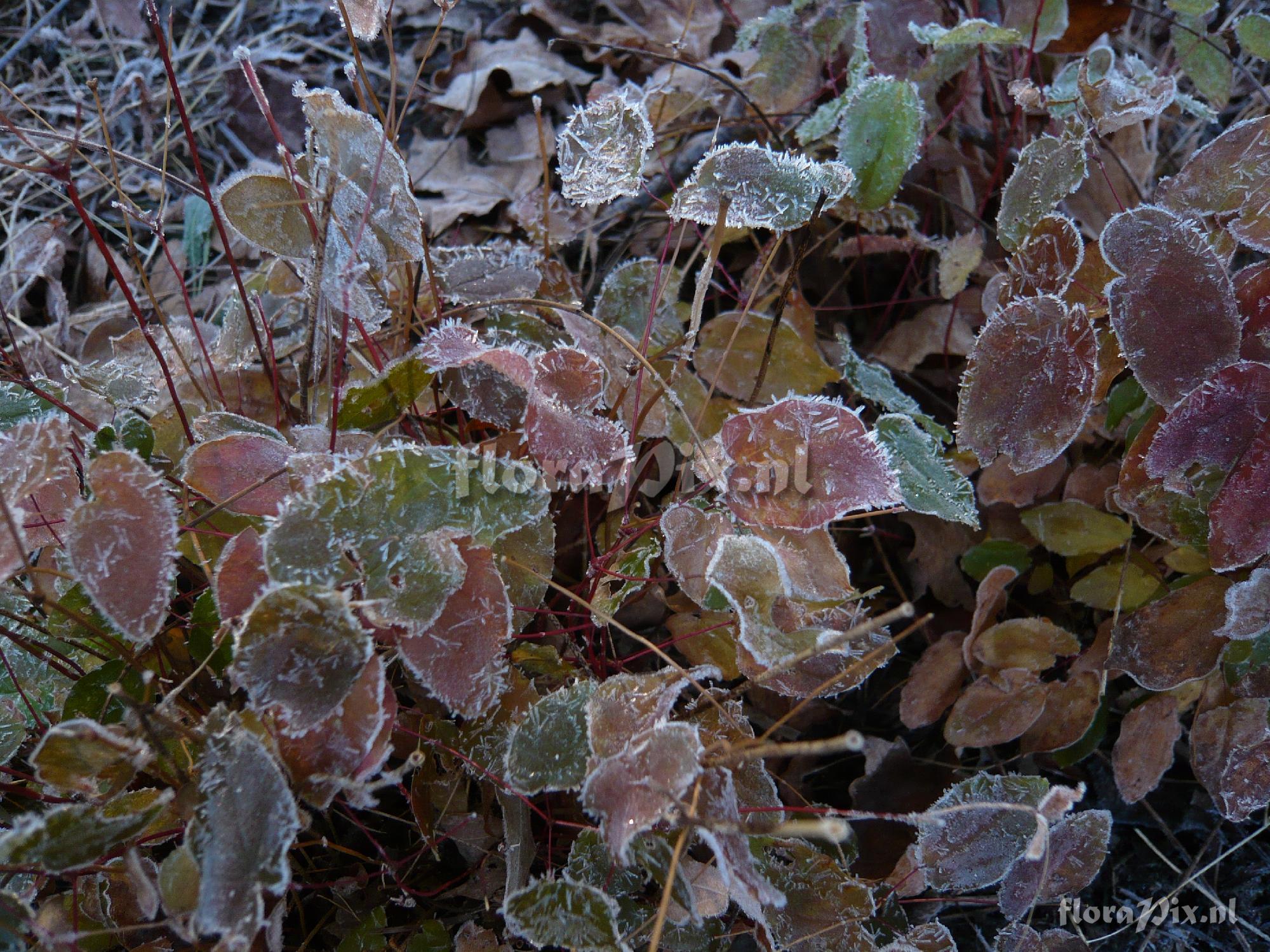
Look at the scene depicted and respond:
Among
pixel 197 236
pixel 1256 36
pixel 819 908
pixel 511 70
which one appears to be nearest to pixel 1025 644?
pixel 819 908

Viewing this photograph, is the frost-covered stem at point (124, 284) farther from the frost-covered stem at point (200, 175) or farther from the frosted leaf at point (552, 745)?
the frosted leaf at point (552, 745)

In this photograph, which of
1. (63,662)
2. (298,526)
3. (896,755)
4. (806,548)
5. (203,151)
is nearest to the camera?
(298,526)

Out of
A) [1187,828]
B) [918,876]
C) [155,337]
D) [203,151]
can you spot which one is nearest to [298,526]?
[155,337]

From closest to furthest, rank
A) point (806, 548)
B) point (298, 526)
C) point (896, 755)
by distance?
point (298, 526) → point (806, 548) → point (896, 755)

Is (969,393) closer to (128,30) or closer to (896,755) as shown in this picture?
(896,755)

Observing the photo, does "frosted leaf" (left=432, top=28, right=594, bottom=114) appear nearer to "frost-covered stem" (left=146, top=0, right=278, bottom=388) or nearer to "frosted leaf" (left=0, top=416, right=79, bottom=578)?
"frost-covered stem" (left=146, top=0, right=278, bottom=388)

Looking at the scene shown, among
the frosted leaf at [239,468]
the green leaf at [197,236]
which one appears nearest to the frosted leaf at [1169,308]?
the frosted leaf at [239,468]

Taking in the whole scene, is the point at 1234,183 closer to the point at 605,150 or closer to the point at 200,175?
the point at 605,150
